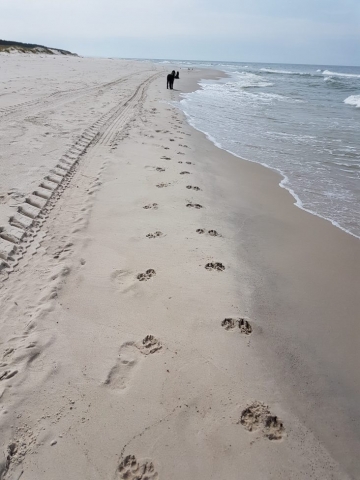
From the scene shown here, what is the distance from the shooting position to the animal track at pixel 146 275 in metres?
3.15

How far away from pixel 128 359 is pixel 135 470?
727 millimetres

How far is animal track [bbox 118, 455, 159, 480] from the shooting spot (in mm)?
1734

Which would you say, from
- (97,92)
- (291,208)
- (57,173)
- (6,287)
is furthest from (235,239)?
(97,92)

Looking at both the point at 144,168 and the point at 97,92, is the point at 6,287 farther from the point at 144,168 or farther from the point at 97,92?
the point at 97,92

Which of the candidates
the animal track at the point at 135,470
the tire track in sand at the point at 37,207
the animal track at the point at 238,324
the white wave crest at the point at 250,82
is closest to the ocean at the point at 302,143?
the animal track at the point at 238,324

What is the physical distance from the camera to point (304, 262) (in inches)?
143

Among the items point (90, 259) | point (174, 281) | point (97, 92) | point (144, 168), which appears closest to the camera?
point (174, 281)

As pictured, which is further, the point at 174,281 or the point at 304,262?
the point at 304,262

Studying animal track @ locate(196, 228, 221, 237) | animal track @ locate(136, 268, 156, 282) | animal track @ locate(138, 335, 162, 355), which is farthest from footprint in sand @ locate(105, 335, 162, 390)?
animal track @ locate(196, 228, 221, 237)

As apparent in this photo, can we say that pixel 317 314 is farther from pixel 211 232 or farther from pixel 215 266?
pixel 211 232

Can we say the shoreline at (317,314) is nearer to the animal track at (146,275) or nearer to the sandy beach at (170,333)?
the sandy beach at (170,333)

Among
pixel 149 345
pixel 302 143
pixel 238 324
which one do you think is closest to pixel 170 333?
pixel 149 345

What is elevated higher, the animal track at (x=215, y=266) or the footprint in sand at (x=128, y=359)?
the animal track at (x=215, y=266)

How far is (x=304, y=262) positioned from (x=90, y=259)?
2.43 metres
